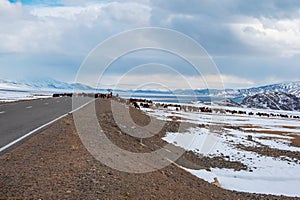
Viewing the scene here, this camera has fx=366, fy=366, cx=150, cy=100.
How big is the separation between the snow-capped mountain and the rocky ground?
135 meters

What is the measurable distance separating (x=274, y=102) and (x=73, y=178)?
15654 centimetres

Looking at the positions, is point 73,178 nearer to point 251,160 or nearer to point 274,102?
point 251,160

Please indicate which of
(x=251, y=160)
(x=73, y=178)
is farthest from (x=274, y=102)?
(x=73, y=178)

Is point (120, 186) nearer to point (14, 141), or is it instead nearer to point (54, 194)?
point (54, 194)

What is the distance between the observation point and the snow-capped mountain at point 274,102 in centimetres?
14638

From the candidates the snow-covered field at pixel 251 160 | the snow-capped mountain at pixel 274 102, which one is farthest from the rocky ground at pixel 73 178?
the snow-capped mountain at pixel 274 102

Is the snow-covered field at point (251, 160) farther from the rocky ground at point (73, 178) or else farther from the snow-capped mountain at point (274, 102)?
the snow-capped mountain at point (274, 102)

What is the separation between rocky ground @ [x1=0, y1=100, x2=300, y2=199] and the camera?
7.72 m

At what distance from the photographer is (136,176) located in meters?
10.5

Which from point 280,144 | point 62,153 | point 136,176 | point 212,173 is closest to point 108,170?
point 136,176

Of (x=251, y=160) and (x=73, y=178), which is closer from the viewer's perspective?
(x=73, y=178)

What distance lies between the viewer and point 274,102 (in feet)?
510

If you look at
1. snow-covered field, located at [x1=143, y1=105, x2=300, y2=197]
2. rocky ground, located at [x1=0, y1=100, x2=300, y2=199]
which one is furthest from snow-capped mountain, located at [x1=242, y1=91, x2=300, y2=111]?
rocky ground, located at [x1=0, y1=100, x2=300, y2=199]

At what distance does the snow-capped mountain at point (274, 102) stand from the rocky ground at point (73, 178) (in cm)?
13451
